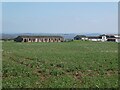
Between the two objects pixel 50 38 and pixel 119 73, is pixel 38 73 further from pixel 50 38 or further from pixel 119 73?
pixel 50 38

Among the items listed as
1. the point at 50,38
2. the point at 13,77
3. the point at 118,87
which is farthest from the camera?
the point at 50,38

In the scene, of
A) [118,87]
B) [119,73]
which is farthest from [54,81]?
[119,73]

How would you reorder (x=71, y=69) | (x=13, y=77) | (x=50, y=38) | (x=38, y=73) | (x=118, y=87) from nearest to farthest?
(x=118, y=87)
(x=13, y=77)
(x=38, y=73)
(x=71, y=69)
(x=50, y=38)

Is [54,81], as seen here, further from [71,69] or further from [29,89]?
[71,69]

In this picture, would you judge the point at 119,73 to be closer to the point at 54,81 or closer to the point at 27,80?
the point at 54,81

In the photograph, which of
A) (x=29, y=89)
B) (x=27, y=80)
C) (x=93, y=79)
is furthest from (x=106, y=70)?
(x=29, y=89)

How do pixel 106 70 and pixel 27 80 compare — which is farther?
pixel 106 70

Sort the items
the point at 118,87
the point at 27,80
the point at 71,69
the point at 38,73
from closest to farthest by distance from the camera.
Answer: the point at 118,87 → the point at 27,80 → the point at 38,73 → the point at 71,69

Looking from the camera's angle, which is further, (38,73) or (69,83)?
(38,73)

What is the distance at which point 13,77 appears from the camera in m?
15.7

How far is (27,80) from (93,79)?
11.8 ft

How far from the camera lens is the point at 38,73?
17.4m

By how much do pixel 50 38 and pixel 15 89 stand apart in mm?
98016

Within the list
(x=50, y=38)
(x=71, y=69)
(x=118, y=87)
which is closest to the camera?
(x=118, y=87)
